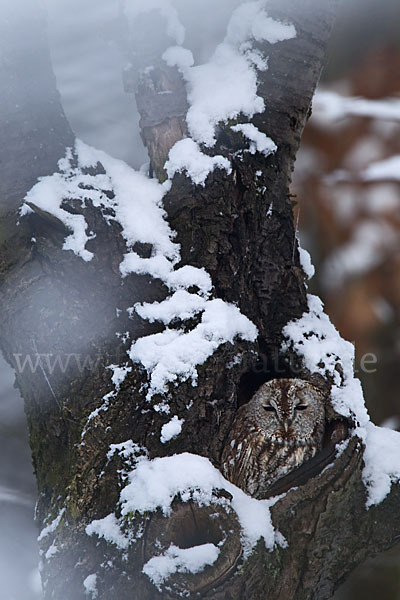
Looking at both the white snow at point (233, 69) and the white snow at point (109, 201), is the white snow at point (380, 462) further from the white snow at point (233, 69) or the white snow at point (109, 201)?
the white snow at point (233, 69)

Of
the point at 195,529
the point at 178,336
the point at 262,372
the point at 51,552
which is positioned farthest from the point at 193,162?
the point at 51,552

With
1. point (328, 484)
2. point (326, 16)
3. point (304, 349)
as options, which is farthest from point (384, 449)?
point (326, 16)

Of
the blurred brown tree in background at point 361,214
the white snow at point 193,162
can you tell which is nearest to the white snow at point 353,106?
the blurred brown tree in background at point 361,214

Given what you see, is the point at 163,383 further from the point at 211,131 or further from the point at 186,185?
the point at 211,131

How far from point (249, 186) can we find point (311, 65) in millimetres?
486

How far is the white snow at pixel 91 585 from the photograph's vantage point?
1.30m

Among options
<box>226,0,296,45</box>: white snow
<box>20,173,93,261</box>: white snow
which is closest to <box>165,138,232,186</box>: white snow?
<box>20,173,93,261</box>: white snow

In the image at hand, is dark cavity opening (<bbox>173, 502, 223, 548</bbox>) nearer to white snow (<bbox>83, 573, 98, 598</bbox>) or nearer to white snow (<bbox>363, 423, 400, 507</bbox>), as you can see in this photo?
white snow (<bbox>83, 573, 98, 598</bbox>)

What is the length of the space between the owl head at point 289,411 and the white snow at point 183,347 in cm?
43

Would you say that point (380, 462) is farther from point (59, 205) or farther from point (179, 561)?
point (59, 205)

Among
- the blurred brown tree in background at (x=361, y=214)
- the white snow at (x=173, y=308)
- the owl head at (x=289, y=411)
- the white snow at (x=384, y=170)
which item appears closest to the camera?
the white snow at (x=173, y=308)

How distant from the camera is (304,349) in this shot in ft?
6.02

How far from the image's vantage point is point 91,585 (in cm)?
131

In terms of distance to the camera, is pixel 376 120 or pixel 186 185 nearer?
pixel 186 185
